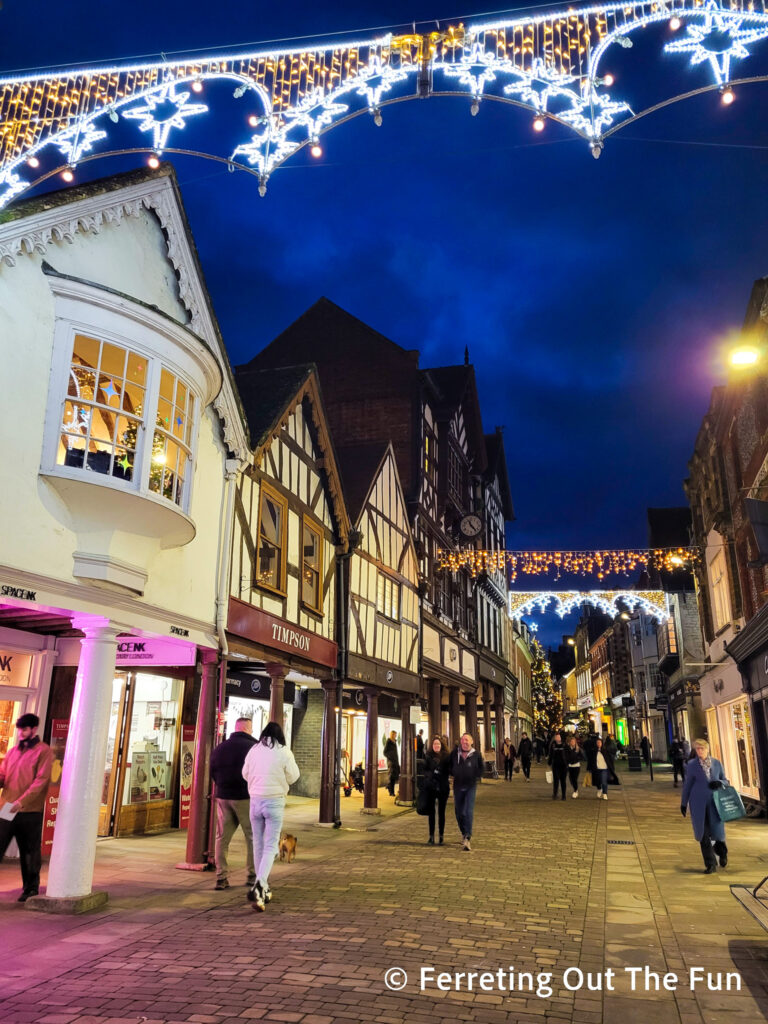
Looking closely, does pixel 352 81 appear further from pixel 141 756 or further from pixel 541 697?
pixel 541 697

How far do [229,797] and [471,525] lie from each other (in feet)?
71.0

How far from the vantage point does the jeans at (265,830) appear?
25.5ft

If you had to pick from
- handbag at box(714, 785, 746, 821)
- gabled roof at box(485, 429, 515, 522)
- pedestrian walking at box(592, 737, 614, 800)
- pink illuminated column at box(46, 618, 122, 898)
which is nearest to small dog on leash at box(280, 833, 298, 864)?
pink illuminated column at box(46, 618, 122, 898)

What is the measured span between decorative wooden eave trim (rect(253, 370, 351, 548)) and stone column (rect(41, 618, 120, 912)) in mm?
5078

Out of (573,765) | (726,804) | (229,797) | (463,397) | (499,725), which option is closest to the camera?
(229,797)

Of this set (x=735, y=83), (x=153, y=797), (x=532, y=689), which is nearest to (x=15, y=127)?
(x=735, y=83)

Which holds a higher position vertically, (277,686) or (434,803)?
(277,686)

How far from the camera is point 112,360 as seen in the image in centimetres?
848

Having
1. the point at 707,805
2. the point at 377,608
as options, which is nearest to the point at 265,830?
the point at 707,805

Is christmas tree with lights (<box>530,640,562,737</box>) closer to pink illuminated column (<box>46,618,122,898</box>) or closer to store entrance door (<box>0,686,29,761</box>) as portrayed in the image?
store entrance door (<box>0,686,29,761</box>)

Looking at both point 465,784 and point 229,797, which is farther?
point 465,784

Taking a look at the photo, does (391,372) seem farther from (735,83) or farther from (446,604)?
(735,83)

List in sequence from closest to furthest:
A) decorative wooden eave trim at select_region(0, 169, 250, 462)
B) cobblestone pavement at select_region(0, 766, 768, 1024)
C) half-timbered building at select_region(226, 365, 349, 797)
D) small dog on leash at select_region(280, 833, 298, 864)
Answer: cobblestone pavement at select_region(0, 766, 768, 1024)
decorative wooden eave trim at select_region(0, 169, 250, 462)
small dog on leash at select_region(280, 833, 298, 864)
half-timbered building at select_region(226, 365, 349, 797)

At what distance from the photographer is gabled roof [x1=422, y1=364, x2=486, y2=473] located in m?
31.7
